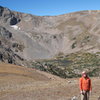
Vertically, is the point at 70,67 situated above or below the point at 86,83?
above

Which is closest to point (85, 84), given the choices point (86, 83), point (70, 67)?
point (86, 83)

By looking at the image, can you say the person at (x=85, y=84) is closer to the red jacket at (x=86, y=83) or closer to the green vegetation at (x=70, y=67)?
the red jacket at (x=86, y=83)

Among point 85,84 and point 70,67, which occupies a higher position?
point 70,67

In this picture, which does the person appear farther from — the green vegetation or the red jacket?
the green vegetation

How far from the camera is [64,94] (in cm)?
2308

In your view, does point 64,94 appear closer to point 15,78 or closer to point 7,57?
point 15,78

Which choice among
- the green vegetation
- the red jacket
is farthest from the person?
the green vegetation

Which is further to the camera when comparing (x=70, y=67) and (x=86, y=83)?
(x=70, y=67)

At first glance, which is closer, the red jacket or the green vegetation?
the red jacket

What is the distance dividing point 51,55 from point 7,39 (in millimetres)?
33908

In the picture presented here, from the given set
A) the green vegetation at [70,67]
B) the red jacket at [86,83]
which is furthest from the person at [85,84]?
the green vegetation at [70,67]

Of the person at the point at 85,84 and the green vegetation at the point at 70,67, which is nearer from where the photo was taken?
the person at the point at 85,84

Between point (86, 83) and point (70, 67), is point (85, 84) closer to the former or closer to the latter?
point (86, 83)

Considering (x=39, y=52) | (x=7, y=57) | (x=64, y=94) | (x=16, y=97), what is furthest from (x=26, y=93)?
(x=39, y=52)
